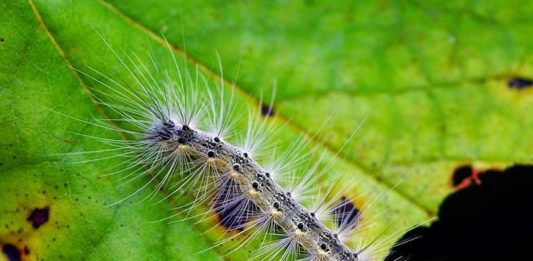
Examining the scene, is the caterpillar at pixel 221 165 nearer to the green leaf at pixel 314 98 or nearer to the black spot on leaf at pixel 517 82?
the green leaf at pixel 314 98

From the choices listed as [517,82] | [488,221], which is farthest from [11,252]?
[517,82]

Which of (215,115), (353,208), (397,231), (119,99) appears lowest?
(397,231)

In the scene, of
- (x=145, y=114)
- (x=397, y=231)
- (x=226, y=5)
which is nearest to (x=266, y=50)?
(x=226, y=5)

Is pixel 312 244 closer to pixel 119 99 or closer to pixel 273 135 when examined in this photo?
pixel 273 135

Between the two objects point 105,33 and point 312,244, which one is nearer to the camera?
point 105,33

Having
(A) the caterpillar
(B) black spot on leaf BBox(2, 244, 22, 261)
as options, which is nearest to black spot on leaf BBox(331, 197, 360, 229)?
(A) the caterpillar

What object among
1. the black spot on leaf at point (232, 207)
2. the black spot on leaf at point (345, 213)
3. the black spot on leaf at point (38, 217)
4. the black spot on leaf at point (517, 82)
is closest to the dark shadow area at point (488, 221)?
the black spot on leaf at point (345, 213)
